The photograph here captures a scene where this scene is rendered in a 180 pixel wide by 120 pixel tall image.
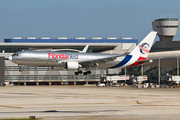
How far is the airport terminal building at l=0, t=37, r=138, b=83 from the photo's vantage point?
134 metres

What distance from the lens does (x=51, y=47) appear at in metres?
148

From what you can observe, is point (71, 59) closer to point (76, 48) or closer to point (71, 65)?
point (71, 65)

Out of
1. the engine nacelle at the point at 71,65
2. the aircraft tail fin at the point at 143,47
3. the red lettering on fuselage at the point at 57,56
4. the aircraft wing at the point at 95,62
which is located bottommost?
the engine nacelle at the point at 71,65

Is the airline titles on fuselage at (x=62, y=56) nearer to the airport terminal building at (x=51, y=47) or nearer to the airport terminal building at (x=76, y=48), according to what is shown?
the airport terminal building at (x=76, y=48)

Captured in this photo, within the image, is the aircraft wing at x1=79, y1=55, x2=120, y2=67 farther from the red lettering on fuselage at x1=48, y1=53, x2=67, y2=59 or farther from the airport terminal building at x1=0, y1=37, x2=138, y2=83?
the airport terminal building at x1=0, y1=37, x2=138, y2=83

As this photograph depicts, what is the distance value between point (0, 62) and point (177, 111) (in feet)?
296

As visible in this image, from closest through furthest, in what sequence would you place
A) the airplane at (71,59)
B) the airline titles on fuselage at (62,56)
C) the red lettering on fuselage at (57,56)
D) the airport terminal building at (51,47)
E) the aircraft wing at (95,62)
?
the airplane at (71,59) < the red lettering on fuselage at (57,56) < the airline titles on fuselage at (62,56) < the aircraft wing at (95,62) < the airport terminal building at (51,47)

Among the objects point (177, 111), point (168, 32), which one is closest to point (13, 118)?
point (177, 111)

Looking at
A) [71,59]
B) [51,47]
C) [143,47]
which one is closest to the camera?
[71,59]

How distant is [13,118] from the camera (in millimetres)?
31047

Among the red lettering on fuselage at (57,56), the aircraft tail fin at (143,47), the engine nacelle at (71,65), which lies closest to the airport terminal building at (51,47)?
the aircraft tail fin at (143,47)

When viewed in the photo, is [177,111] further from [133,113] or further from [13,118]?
[13,118]

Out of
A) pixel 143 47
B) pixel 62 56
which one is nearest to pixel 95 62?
pixel 62 56

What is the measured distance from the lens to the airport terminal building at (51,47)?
13362cm
